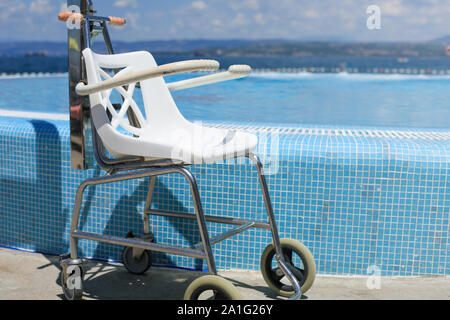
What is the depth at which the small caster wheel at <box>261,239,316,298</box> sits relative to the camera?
2.21 meters

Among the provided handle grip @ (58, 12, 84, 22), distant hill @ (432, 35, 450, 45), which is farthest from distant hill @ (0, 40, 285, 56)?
handle grip @ (58, 12, 84, 22)

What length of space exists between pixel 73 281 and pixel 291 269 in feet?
2.91

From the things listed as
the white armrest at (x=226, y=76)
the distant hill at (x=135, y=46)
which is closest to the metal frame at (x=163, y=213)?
the white armrest at (x=226, y=76)

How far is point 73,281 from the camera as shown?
6.98ft

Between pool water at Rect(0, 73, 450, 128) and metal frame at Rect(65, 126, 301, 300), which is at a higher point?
metal frame at Rect(65, 126, 301, 300)

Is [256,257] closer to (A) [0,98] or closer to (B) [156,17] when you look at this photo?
(A) [0,98]

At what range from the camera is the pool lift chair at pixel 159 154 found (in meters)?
1.78

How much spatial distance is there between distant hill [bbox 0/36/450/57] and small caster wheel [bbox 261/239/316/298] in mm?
38609

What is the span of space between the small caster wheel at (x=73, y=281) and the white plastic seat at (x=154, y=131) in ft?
1.67

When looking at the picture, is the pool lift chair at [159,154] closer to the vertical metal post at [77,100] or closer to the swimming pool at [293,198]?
the vertical metal post at [77,100]

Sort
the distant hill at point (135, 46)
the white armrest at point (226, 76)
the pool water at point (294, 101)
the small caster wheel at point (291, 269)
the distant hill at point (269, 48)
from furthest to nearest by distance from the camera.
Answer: the distant hill at point (269, 48) < the distant hill at point (135, 46) < the pool water at point (294, 101) < the small caster wheel at point (291, 269) < the white armrest at point (226, 76)

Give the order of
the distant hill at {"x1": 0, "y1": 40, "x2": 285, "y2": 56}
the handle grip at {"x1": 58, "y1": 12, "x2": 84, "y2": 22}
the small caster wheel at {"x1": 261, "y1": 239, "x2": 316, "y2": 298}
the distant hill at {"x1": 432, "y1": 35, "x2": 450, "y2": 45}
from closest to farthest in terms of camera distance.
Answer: the handle grip at {"x1": 58, "y1": 12, "x2": 84, "y2": 22}, the small caster wheel at {"x1": 261, "y1": 239, "x2": 316, "y2": 298}, the distant hill at {"x1": 432, "y1": 35, "x2": 450, "y2": 45}, the distant hill at {"x1": 0, "y1": 40, "x2": 285, "y2": 56}

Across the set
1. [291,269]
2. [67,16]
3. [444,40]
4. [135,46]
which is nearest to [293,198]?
[291,269]

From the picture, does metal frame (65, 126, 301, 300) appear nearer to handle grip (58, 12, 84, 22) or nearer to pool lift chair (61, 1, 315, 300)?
pool lift chair (61, 1, 315, 300)
